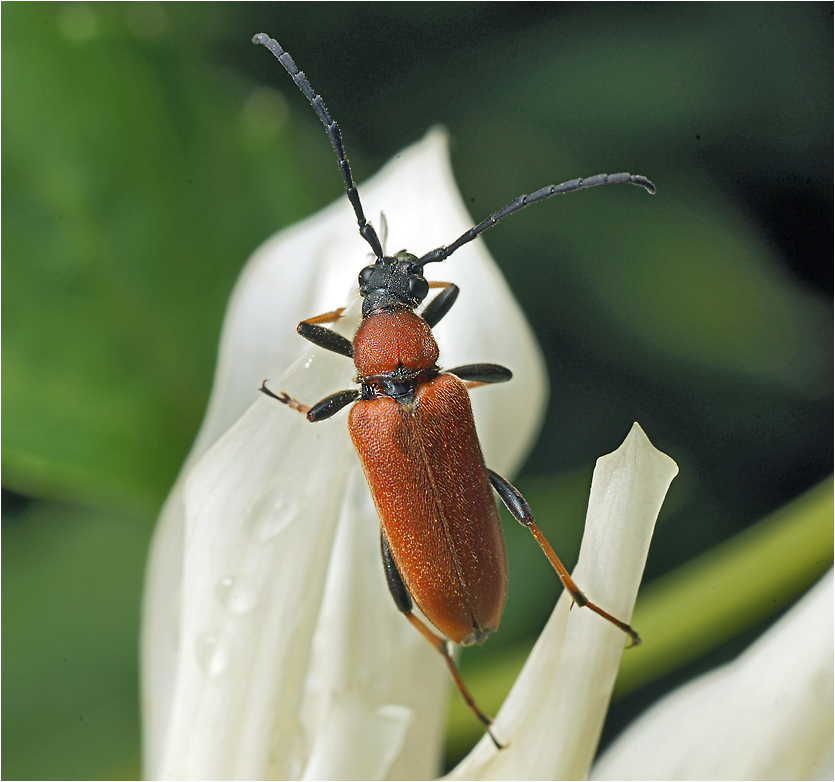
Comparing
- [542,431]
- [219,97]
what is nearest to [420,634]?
[542,431]

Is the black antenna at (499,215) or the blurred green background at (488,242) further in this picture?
the blurred green background at (488,242)

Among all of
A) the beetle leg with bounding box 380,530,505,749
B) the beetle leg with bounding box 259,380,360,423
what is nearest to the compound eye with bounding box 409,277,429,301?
the beetle leg with bounding box 259,380,360,423

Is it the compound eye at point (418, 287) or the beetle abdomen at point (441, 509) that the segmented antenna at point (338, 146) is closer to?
the compound eye at point (418, 287)

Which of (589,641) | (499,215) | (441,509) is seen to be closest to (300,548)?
(441,509)

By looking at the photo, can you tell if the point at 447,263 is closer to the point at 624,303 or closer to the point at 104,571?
the point at 624,303

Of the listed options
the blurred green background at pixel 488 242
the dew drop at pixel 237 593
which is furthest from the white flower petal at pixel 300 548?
the blurred green background at pixel 488 242

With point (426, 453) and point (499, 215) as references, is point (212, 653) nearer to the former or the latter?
point (426, 453)
